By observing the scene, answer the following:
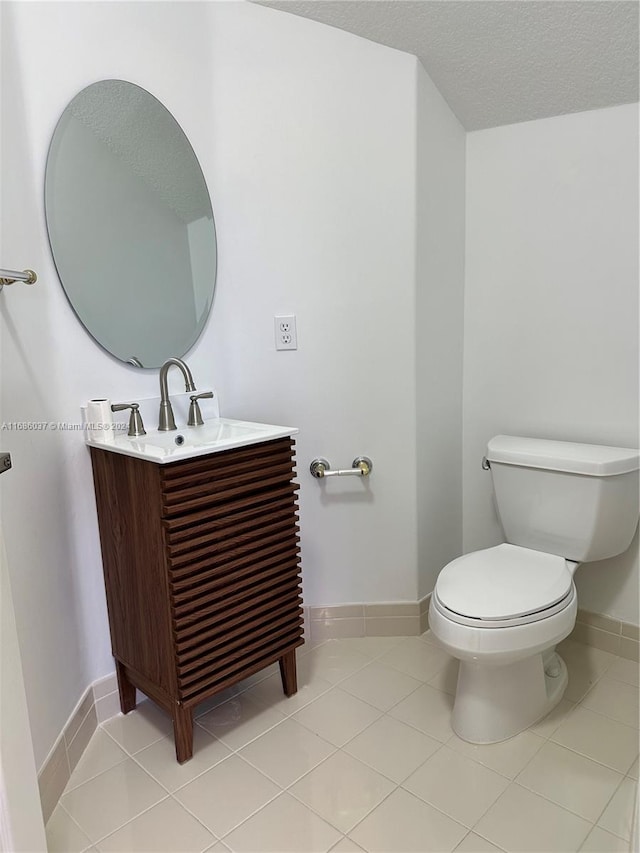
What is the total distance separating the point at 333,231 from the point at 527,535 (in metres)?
1.18

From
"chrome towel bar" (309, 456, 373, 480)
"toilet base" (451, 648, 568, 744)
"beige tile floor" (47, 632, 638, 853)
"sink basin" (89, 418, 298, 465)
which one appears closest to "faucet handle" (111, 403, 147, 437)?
"sink basin" (89, 418, 298, 465)

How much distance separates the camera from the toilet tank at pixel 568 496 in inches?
69.4

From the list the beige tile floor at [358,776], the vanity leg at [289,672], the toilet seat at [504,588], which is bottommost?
the beige tile floor at [358,776]

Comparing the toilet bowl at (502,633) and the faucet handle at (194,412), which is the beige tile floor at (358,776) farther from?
the faucet handle at (194,412)

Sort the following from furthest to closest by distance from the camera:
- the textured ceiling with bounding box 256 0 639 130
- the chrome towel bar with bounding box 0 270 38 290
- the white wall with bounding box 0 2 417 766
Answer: the textured ceiling with bounding box 256 0 639 130 → the white wall with bounding box 0 2 417 766 → the chrome towel bar with bounding box 0 270 38 290

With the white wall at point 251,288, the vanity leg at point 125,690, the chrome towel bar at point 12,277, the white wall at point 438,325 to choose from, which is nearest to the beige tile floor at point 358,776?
the vanity leg at point 125,690

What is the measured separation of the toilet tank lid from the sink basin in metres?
0.72

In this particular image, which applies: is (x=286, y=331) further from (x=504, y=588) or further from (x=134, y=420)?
(x=504, y=588)

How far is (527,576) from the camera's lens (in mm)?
1688

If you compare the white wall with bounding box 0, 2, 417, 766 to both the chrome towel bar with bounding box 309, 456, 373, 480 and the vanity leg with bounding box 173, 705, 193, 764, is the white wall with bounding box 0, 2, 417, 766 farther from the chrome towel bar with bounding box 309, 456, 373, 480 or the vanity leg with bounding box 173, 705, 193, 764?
the vanity leg with bounding box 173, 705, 193, 764

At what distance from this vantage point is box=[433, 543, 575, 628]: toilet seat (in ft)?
4.99

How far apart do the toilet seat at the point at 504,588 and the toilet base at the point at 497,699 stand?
16 centimetres

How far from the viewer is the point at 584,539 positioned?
179 cm

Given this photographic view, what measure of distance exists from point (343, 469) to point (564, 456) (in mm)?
722
